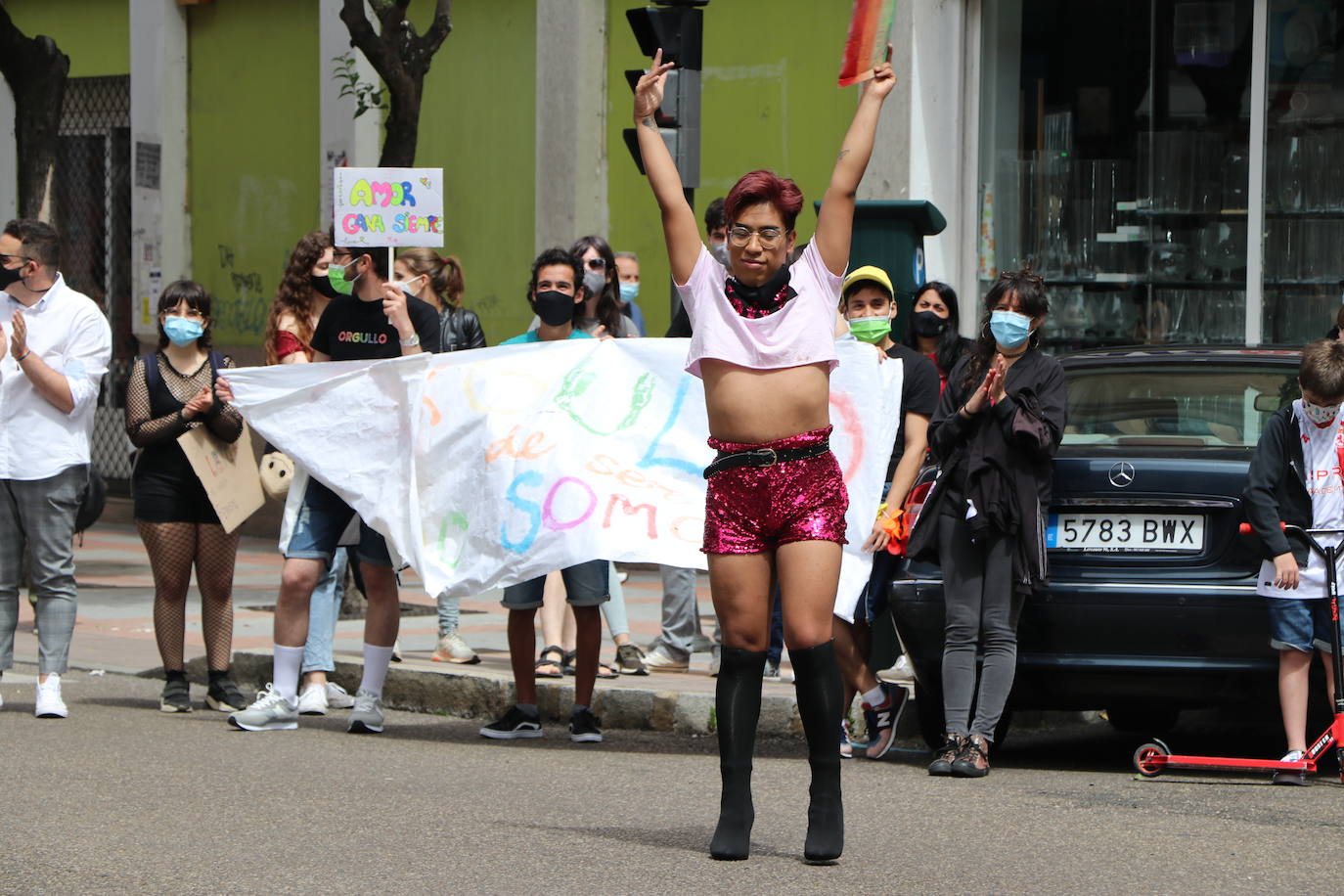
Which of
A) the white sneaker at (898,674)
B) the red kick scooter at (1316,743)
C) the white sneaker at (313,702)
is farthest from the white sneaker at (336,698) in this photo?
the red kick scooter at (1316,743)

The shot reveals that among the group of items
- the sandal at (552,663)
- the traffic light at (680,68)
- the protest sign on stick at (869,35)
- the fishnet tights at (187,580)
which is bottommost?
the sandal at (552,663)

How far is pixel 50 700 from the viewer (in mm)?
8805

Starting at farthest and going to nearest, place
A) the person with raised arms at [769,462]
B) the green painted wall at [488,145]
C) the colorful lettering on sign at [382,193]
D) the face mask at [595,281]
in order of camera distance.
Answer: the green painted wall at [488,145] < the face mask at [595,281] < the colorful lettering on sign at [382,193] < the person with raised arms at [769,462]

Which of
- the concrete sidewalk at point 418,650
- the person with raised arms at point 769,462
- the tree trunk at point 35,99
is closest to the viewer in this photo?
the person with raised arms at point 769,462

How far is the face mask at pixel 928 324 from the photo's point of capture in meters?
9.35

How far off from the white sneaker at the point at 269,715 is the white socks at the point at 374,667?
318 mm

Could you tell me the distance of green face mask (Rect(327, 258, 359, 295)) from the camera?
865 centimetres

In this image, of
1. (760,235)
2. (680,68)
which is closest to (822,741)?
(760,235)

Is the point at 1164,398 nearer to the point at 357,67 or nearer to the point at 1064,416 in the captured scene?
the point at 1064,416

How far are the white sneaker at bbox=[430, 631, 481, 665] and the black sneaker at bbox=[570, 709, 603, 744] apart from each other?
188 centimetres

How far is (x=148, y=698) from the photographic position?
9.61m

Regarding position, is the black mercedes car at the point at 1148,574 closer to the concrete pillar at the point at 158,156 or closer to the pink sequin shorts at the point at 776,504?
the pink sequin shorts at the point at 776,504

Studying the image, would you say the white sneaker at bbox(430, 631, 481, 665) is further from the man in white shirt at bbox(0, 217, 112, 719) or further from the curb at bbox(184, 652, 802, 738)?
the man in white shirt at bbox(0, 217, 112, 719)

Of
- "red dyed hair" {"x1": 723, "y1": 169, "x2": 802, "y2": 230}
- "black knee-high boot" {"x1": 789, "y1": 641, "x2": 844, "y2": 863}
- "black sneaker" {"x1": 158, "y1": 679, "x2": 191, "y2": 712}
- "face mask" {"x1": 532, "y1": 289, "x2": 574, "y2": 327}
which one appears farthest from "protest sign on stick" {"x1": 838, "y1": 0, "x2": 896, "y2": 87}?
"black sneaker" {"x1": 158, "y1": 679, "x2": 191, "y2": 712}
